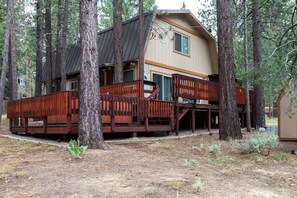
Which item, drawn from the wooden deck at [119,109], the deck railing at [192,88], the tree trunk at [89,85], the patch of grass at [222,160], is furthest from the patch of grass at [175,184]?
the deck railing at [192,88]

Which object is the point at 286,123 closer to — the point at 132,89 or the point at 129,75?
the point at 132,89

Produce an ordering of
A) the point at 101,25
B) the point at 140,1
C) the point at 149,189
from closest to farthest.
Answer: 1. the point at 149,189
2. the point at 140,1
3. the point at 101,25

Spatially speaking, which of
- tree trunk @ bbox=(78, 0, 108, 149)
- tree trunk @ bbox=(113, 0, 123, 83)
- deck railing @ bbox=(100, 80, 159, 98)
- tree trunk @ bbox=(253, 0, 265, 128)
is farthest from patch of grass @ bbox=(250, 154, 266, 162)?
tree trunk @ bbox=(253, 0, 265, 128)

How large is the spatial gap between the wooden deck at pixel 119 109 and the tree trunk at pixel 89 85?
4.58 ft

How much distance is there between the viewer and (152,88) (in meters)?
13.1

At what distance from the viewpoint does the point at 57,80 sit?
18.1 meters

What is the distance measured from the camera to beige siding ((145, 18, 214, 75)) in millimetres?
13945

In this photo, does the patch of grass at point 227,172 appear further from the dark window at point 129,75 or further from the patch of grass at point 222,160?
the dark window at point 129,75

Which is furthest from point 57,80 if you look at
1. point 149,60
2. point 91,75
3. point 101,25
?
point 101,25

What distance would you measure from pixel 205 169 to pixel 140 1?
8961mm

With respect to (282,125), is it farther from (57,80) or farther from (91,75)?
(57,80)

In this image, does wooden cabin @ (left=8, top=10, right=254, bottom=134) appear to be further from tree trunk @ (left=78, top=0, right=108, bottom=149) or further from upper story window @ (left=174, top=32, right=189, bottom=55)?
tree trunk @ (left=78, top=0, right=108, bottom=149)

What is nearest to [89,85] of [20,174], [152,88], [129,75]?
[20,174]

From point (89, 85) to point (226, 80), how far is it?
4.59m
